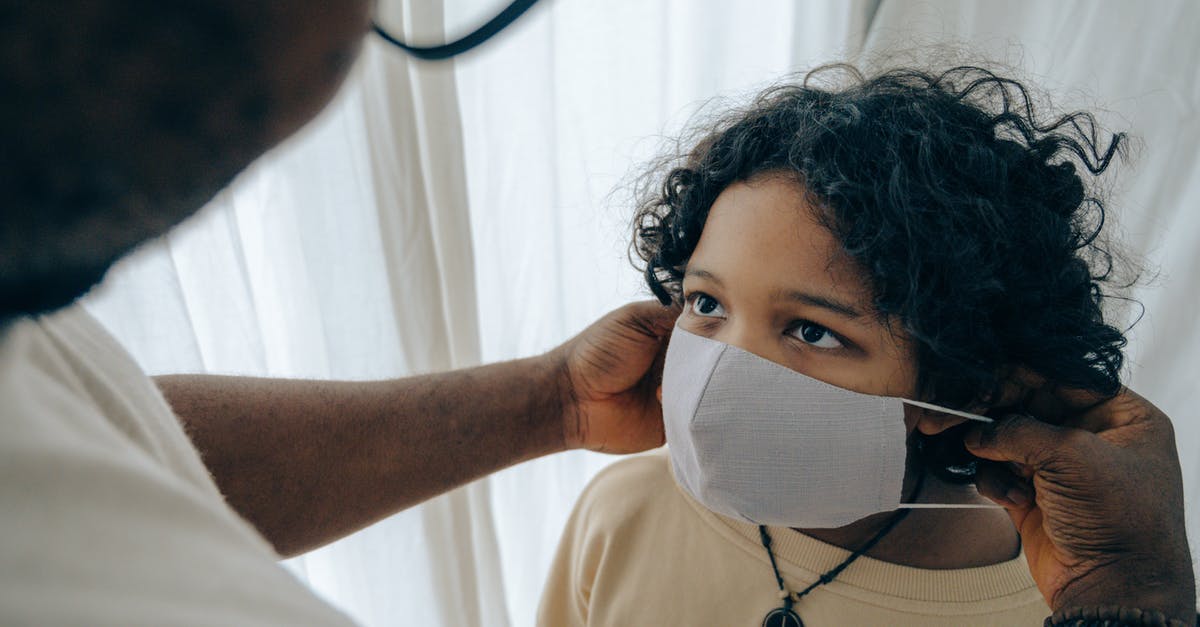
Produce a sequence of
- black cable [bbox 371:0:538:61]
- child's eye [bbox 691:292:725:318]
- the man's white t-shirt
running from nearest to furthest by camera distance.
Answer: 1. the man's white t-shirt
2. black cable [bbox 371:0:538:61]
3. child's eye [bbox 691:292:725:318]

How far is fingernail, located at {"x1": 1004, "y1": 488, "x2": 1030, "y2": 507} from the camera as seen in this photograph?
34.9 inches

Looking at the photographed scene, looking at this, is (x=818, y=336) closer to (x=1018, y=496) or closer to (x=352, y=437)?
(x=1018, y=496)

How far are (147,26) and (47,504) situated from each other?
0.22 m

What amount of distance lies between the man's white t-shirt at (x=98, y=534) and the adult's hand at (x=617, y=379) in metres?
0.78

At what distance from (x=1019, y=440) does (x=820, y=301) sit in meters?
0.28

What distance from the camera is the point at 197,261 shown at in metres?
1.21

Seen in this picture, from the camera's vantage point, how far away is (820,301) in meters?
0.83

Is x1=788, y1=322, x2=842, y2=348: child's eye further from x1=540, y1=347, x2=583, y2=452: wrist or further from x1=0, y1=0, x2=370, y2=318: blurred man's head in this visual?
x1=0, y1=0, x2=370, y2=318: blurred man's head

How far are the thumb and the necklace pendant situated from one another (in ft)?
1.05

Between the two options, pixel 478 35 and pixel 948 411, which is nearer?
pixel 478 35

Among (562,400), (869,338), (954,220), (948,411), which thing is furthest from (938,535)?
(562,400)

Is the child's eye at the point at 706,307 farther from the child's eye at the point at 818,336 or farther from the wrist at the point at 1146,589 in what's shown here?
the wrist at the point at 1146,589

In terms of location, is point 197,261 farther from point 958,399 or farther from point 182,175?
point 958,399

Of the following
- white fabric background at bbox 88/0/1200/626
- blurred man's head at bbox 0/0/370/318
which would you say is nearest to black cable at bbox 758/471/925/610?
white fabric background at bbox 88/0/1200/626
